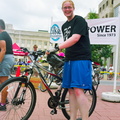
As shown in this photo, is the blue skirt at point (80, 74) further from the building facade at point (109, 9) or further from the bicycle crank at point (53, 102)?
the building facade at point (109, 9)

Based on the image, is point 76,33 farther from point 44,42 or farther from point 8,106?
point 44,42

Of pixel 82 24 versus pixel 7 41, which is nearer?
pixel 82 24

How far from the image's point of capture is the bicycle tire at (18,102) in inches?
109

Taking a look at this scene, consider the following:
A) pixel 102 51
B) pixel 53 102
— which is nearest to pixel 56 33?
pixel 53 102

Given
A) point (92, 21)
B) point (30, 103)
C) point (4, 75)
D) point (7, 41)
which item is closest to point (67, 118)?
point (30, 103)

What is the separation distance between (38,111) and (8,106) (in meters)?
1.21

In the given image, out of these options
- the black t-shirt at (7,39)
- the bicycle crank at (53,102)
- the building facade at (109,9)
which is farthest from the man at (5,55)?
the building facade at (109,9)

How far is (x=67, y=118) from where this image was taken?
130 inches

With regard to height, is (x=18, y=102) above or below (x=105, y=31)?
below

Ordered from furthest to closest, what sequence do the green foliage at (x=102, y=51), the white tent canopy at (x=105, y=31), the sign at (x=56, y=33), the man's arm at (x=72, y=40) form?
the green foliage at (x=102, y=51), the sign at (x=56, y=33), the white tent canopy at (x=105, y=31), the man's arm at (x=72, y=40)

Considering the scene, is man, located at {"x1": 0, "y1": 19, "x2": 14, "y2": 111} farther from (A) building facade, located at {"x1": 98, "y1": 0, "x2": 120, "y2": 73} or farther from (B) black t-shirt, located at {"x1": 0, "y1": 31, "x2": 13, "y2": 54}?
(A) building facade, located at {"x1": 98, "y1": 0, "x2": 120, "y2": 73}

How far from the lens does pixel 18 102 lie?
2.81m

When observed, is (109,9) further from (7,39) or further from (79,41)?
(79,41)

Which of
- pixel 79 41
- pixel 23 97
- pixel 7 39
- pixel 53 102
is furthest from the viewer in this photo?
pixel 7 39
